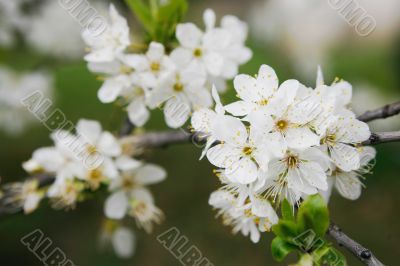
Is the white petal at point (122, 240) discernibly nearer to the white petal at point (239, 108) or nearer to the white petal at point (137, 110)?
the white petal at point (137, 110)

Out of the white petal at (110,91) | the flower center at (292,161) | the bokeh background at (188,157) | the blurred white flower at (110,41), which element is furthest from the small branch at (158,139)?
the bokeh background at (188,157)

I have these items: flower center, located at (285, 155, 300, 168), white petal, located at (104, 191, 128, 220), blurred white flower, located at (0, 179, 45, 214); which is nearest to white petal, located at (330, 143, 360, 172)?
flower center, located at (285, 155, 300, 168)

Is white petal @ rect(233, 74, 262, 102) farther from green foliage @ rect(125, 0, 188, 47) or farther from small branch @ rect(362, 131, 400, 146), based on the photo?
green foliage @ rect(125, 0, 188, 47)

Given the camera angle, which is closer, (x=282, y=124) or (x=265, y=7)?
(x=282, y=124)

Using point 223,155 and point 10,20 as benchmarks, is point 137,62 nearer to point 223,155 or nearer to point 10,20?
point 223,155

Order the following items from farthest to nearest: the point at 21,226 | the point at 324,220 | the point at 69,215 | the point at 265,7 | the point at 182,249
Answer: the point at 265,7 < the point at 69,215 < the point at 21,226 < the point at 182,249 < the point at 324,220

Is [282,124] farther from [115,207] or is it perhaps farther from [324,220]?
[115,207]

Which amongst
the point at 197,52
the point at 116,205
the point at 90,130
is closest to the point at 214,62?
the point at 197,52

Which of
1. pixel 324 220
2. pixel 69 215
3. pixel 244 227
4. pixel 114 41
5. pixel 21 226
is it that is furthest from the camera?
pixel 69 215

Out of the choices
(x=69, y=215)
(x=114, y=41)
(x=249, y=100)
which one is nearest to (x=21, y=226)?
(x=69, y=215)
